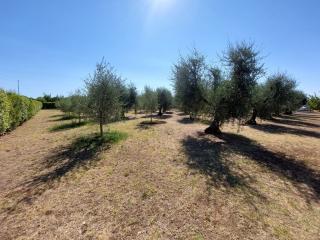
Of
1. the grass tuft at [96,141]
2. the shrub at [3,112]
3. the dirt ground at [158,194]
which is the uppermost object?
the shrub at [3,112]

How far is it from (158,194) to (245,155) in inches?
240

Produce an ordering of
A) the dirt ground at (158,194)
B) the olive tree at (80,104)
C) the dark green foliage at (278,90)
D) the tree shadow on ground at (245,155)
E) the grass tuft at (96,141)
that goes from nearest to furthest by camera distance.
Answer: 1. the dirt ground at (158,194)
2. the tree shadow on ground at (245,155)
3. the grass tuft at (96,141)
4. the olive tree at (80,104)
5. the dark green foliage at (278,90)

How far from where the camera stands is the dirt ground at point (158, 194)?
209 inches

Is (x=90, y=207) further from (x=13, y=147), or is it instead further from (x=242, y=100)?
(x=242, y=100)

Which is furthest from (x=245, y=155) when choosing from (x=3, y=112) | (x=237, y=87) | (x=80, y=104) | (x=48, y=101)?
(x=48, y=101)

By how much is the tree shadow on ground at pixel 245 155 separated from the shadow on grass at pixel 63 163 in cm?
419

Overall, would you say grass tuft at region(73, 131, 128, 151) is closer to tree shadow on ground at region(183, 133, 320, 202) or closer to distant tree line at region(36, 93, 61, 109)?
tree shadow on ground at region(183, 133, 320, 202)

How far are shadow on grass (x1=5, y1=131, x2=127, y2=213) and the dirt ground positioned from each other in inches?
1.4

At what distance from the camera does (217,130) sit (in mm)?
17734

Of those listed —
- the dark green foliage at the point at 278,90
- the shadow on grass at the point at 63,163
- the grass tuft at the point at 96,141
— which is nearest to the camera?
the shadow on grass at the point at 63,163

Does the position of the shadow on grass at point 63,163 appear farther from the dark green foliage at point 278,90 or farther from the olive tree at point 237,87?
the dark green foliage at point 278,90

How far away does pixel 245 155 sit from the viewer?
38.0ft

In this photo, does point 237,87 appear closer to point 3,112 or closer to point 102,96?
point 102,96

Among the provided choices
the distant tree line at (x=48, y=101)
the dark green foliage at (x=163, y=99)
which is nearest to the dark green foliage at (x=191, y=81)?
the dark green foliage at (x=163, y=99)
